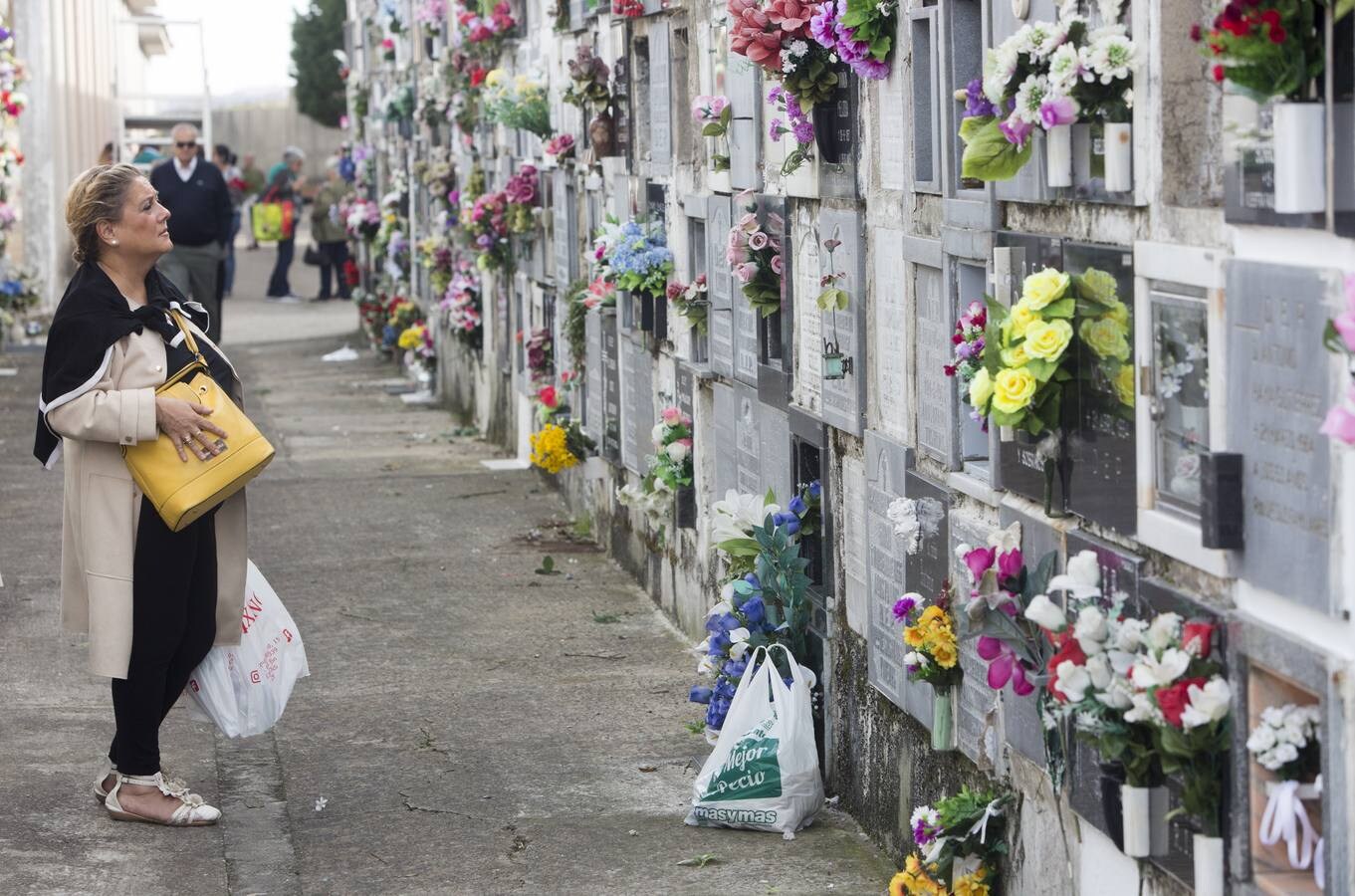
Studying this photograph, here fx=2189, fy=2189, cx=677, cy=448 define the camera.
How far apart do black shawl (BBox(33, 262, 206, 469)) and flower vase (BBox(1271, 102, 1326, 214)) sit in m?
3.09

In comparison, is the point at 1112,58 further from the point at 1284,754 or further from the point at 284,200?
the point at 284,200

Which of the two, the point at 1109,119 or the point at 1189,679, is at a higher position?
the point at 1109,119

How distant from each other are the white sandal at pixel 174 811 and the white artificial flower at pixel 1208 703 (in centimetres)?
294

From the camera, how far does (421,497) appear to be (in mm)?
10789

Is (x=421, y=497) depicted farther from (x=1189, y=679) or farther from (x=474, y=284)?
(x=1189, y=679)

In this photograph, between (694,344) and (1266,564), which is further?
(694,344)

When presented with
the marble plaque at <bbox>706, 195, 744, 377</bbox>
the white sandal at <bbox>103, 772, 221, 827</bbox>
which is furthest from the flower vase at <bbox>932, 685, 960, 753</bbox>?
the marble plaque at <bbox>706, 195, 744, 377</bbox>

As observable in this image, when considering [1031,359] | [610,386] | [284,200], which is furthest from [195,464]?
[284,200]

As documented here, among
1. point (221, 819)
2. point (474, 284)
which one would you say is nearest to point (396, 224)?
point (474, 284)

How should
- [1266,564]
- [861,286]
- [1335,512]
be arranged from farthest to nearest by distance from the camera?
[861,286]
[1266,564]
[1335,512]

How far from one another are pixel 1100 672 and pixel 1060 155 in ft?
3.04

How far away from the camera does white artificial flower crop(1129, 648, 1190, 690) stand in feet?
10.9

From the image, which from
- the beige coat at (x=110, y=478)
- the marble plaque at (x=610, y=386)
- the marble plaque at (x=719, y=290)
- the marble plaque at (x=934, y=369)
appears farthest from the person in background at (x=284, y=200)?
the marble plaque at (x=934, y=369)

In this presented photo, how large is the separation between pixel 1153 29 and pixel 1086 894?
61.7 inches
